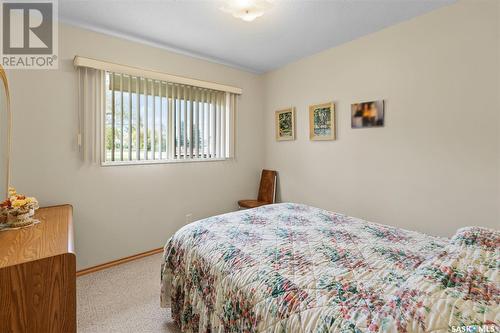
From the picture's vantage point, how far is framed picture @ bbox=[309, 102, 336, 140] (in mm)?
2969

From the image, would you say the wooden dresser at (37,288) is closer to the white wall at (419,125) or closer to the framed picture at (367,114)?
the white wall at (419,125)

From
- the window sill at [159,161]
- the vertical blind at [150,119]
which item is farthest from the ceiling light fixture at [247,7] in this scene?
the window sill at [159,161]

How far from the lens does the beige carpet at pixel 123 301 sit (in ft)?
5.67

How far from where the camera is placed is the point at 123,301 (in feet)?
6.61

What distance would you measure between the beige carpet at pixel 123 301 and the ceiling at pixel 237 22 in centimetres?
250

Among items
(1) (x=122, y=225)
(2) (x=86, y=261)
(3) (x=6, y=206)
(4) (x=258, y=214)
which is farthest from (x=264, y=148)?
(3) (x=6, y=206)

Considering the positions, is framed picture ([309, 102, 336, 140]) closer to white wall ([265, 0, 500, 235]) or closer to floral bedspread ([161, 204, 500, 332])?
white wall ([265, 0, 500, 235])

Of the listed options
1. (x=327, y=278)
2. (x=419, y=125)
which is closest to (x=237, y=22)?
(x=419, y=125)

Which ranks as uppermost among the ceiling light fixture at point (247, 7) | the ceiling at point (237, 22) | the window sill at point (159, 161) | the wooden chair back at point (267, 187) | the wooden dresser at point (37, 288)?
the ceiling at point (237, 22)

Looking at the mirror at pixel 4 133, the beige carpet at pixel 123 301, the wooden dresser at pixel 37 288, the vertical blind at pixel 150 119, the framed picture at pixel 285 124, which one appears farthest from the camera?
the framed picture at pixel 285 124

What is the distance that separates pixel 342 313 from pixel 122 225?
2.56m

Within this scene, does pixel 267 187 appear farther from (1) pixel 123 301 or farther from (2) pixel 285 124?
(1) pixel 123 301

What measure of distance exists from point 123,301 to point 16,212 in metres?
1.05

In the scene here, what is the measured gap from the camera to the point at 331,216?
2.07 m
